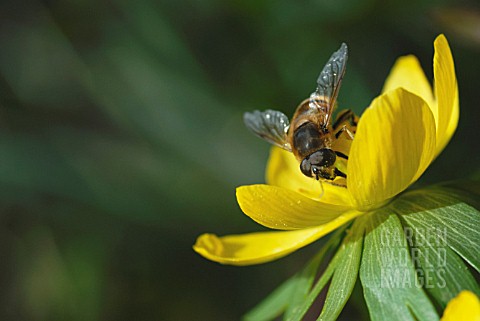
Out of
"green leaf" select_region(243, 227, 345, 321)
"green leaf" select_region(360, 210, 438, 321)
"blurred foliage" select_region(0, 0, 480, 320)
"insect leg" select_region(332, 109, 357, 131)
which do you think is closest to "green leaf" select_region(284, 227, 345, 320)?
"green leaf" select_region(243, 227, 345, 321)

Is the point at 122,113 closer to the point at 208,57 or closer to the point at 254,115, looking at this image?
the point at 208,57

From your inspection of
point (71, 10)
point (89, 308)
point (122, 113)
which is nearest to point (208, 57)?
point (122, 113)

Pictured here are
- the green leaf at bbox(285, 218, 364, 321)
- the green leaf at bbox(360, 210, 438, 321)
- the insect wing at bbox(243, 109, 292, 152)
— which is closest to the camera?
the green leaf at bbox(360, 210, 438, 321)

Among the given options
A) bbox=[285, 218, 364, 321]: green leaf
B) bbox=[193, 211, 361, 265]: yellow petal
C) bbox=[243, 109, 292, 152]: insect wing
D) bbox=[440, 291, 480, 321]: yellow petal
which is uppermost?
bbox=[243, 109, 292, 152]: insect wing

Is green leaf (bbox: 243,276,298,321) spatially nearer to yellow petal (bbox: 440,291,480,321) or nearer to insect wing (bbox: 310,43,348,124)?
insect wing (bbox: 310,43,348,124)

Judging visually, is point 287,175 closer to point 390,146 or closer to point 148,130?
point 390,146

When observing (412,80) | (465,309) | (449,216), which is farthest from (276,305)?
(465,309)

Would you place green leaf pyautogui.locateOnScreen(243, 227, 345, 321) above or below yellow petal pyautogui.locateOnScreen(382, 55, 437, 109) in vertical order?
below
